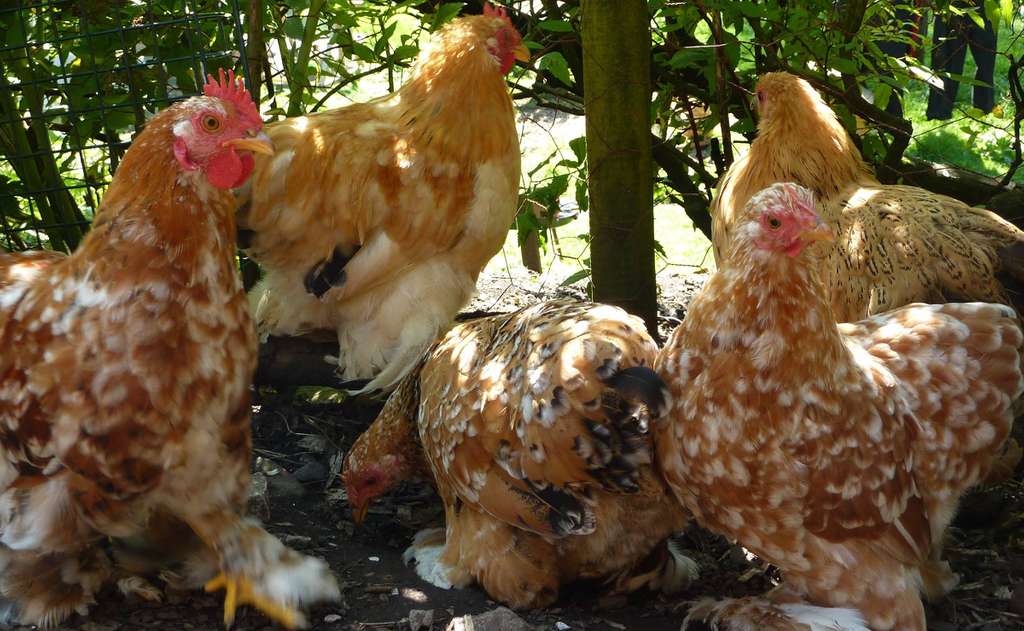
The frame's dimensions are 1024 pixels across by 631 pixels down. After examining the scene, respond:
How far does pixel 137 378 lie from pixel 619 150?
6.36 feet

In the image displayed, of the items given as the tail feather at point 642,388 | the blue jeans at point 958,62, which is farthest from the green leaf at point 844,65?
the blue jeans at point 958,62

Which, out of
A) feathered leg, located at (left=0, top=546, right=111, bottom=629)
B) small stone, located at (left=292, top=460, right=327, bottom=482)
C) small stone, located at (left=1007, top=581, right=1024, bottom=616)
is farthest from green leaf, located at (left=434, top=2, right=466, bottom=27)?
small stone, located at (left=1007, top=581, right=1024, bottom=616)

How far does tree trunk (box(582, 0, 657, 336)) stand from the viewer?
371cm

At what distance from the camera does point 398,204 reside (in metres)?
4.37

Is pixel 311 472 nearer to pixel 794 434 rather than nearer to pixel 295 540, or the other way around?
pixel 295 540

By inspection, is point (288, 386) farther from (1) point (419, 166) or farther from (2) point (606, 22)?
(2) point (606, 22)

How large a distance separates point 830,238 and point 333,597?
1848mm

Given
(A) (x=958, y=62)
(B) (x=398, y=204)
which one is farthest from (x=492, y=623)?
(A) (x=958, y=62)

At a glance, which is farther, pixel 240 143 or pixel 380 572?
pixel 380 572

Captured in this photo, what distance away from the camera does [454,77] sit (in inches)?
177

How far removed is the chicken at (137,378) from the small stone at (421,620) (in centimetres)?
36

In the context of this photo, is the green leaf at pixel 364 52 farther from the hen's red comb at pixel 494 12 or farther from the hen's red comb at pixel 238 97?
the hen's red comb at pixel 238 97

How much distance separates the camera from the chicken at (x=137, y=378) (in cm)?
284

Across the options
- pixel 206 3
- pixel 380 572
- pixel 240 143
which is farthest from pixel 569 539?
pixel 206 3
